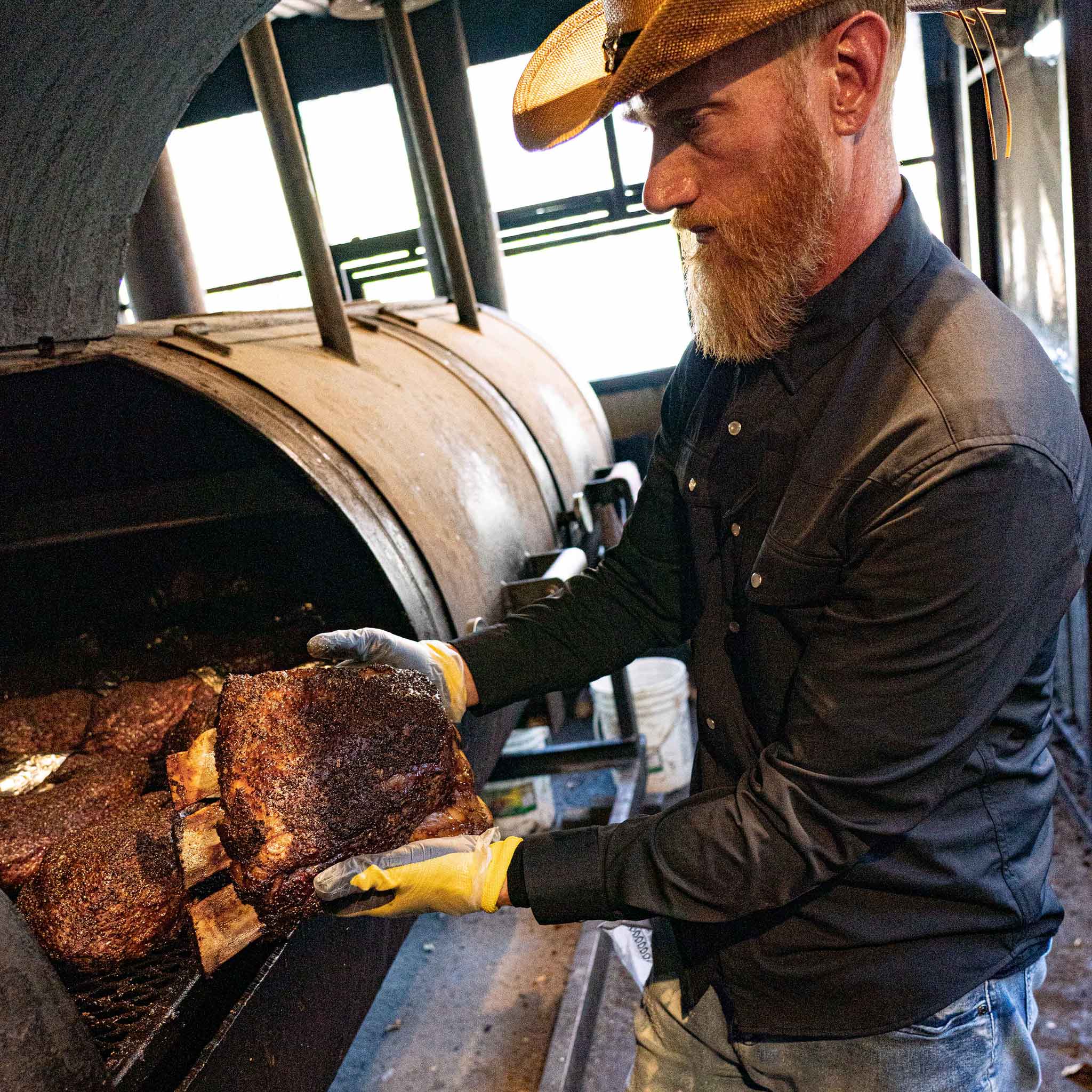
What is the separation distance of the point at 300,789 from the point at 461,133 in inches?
189

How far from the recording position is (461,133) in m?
5.40

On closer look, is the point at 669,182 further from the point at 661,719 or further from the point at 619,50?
the point at 661,719

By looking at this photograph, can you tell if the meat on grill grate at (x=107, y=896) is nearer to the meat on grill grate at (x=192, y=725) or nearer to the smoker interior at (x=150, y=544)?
the meat on grill grate at (x=192, y=725)

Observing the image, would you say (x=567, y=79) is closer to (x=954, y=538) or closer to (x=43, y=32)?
(x=43, y=32)

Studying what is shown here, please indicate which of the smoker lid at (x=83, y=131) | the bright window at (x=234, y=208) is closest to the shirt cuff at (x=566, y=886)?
the smoker lid at (x=83, y=131)

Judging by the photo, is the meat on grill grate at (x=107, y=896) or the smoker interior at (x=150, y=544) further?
the smoker interior at (x=150, y=544)

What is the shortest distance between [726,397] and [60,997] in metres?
1.30

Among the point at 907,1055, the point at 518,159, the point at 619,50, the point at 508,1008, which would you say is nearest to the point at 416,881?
the point at 907,1055

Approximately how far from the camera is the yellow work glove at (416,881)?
54.7 inches

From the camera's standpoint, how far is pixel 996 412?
1.20 metres

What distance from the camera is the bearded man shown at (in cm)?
123

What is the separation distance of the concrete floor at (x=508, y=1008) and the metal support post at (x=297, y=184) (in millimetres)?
2236

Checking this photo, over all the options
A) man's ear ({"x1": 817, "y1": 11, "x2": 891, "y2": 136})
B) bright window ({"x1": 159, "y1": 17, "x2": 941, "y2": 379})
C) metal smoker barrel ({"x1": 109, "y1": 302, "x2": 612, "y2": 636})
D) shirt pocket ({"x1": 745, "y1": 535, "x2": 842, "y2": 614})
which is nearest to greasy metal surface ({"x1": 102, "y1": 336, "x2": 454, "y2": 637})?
metal smoker barrel ({"x1": 109, "y1": 302, "x2": 612, "y2": 636})

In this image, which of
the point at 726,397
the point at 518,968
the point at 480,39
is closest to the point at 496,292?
the point at 480,39
